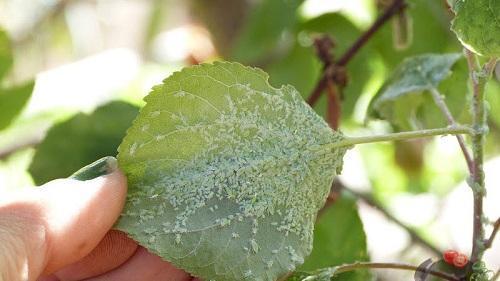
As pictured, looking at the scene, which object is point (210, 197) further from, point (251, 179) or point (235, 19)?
point (235, 19)

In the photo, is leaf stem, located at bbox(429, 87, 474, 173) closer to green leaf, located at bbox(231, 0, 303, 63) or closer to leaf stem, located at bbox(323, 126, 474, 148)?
leaf stem, located at bbox(323, 126, 474, 148)

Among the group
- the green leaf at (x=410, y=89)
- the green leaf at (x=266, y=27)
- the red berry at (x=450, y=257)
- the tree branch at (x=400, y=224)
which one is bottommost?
the red berry at (x=450, y=257)

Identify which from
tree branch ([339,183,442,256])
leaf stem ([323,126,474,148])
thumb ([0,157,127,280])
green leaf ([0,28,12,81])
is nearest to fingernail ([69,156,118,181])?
thumb ([0,157,127,280])

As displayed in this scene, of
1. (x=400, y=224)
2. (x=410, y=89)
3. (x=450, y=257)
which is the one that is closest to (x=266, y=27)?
(x=400, y=224)

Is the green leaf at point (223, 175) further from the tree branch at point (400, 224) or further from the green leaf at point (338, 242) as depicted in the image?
the tree branch at point (400, 224)

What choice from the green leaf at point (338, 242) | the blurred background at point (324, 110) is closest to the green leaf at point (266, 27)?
the blurred background at point (324, 110)

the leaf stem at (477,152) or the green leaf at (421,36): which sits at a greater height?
the green leaf at (421,36)

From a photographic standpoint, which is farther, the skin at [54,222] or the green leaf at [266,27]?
the green leaf at [266,27]
